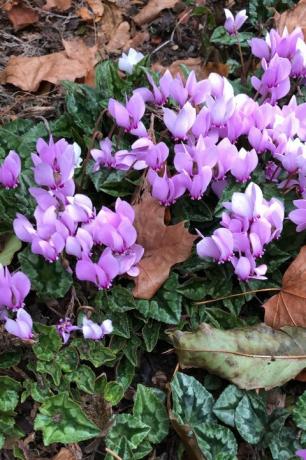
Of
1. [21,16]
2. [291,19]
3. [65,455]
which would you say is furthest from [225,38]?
[65,455]

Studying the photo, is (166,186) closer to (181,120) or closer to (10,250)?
(181,120)

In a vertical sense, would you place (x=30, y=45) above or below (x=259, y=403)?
above

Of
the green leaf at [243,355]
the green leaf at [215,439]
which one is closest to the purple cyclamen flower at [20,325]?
the green leaf at [243,355]

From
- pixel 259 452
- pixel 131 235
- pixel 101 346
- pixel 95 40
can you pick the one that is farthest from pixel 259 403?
pixel 95 40

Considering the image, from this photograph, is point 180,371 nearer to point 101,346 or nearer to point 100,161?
point 101,346

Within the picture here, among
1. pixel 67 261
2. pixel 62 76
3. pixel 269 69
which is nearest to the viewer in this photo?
pixel 67 261

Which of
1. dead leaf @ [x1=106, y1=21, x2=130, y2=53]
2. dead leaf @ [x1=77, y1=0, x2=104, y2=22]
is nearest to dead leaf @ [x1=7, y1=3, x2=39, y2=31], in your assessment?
dead leaf @ [x1=77, y1=0, x2=104, y2=22]
